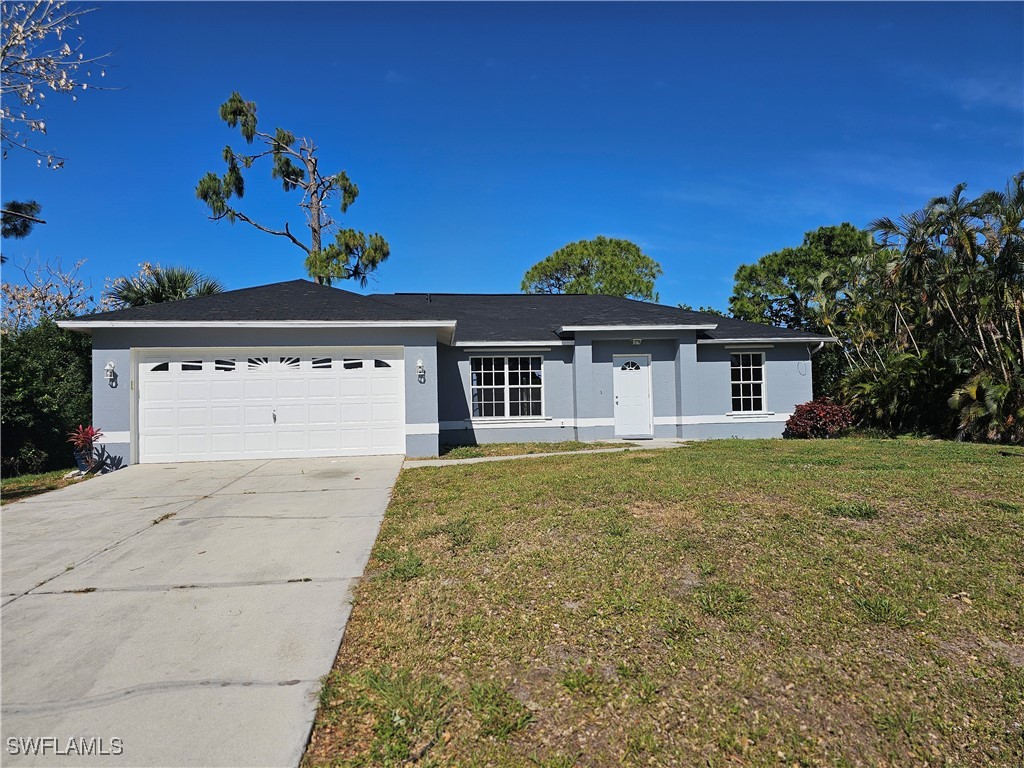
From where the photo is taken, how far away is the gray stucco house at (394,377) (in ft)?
37.0

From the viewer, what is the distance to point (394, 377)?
39.6 ft

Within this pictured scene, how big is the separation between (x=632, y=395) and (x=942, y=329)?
852 cm

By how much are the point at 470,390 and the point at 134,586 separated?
1037cm

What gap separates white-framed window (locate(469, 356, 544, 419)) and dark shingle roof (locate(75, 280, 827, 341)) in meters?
0.69

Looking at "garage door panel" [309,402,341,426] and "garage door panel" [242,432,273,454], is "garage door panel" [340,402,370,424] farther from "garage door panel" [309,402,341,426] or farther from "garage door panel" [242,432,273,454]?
"garage door panel" [242,432,273,454]

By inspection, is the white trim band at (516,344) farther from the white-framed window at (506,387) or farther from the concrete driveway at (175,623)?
the concrete driveway at (175,623)

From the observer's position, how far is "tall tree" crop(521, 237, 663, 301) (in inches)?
1507

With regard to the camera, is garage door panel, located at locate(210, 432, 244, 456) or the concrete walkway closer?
the concrete walkway

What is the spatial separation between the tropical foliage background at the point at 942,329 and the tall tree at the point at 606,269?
65.0ft

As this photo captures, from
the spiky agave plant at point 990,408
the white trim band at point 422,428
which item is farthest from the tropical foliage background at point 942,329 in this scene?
the white trim band at point 422,428

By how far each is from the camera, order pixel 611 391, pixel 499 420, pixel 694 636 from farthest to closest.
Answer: pixel 611 391 < pixel 499 420 < pixel 694 636

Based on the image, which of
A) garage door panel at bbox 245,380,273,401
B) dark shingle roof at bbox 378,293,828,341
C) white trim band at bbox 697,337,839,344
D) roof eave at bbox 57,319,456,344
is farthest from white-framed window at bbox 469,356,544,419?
garage door panel at bbox 245,380,273,401

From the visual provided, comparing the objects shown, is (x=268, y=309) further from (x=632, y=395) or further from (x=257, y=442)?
(x=632, y=395)

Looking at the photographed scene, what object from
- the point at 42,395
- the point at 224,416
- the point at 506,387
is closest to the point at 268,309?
the point at 224,416
